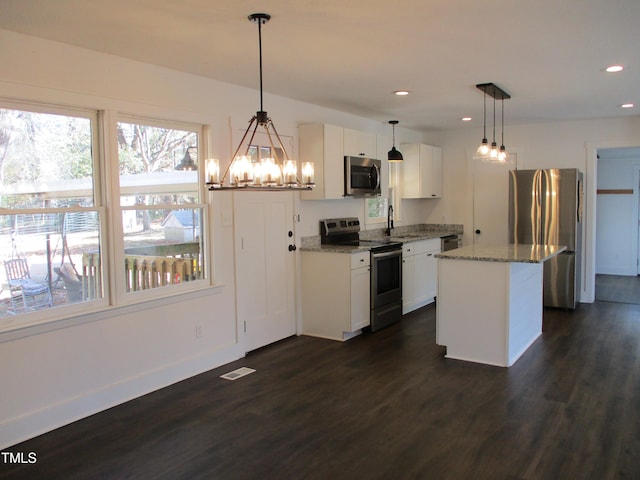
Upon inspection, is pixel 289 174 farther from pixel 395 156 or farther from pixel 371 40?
pixel 395 156

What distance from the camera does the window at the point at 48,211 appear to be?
3.05 meters

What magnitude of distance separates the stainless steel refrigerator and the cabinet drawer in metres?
2.52

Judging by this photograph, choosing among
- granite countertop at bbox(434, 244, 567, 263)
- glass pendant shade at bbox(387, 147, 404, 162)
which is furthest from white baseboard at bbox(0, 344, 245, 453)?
glass pendant shade at bbox(387, 147, 404, 162)

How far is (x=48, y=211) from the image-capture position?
3217 millimetres

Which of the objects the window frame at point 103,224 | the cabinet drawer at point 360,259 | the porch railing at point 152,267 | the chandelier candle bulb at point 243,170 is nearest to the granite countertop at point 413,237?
the cabinet drawer at point 360,259

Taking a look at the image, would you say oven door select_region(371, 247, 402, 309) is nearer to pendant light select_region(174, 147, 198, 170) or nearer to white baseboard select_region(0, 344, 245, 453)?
white baseboard select_region(0, 344, 245, 453)

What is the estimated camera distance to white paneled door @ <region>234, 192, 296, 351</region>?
4.62 meters

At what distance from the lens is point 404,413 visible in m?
3.36

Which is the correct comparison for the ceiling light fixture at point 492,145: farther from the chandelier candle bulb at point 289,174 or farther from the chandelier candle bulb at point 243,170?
the chandelier candle bulb at point 243,170

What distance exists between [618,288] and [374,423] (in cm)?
630

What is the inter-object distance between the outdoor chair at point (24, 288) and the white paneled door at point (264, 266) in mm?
1686

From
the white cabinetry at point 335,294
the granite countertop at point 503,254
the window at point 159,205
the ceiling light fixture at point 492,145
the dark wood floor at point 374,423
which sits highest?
the ceiling light fixture at point 492,145

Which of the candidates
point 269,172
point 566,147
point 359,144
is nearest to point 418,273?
point 359,144

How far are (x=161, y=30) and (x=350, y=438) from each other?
267 centimetres
